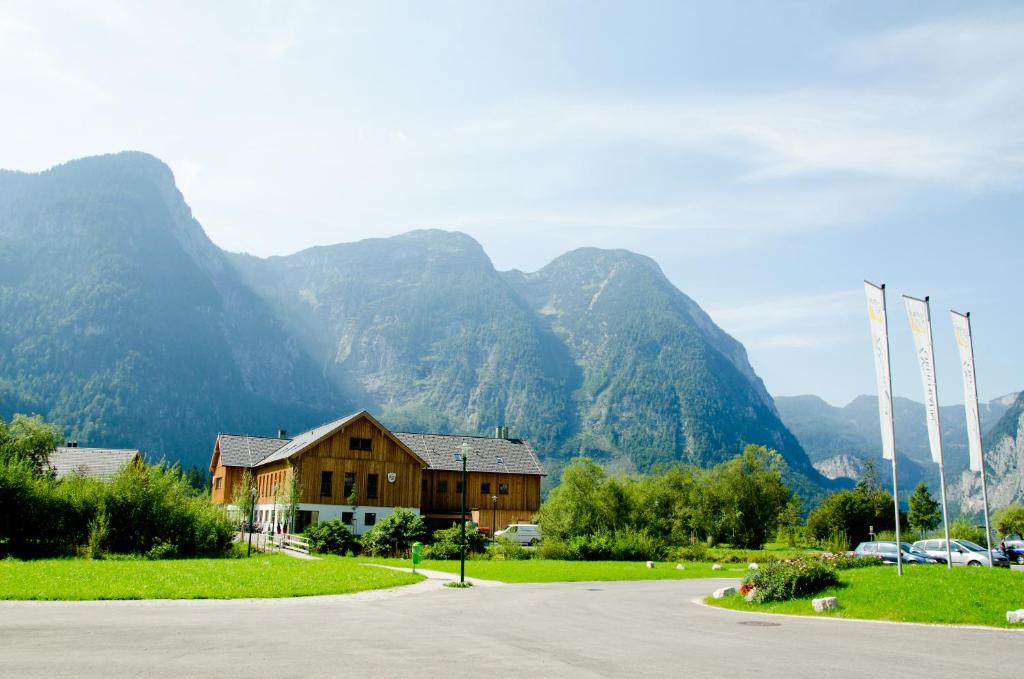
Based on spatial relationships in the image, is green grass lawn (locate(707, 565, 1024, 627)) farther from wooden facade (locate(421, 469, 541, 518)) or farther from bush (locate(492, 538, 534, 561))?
wooden facade (locate(421, 469, 541, 518))

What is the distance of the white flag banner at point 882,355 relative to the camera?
89.0 feet

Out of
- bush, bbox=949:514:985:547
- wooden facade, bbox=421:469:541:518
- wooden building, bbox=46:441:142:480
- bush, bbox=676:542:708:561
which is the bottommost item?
bush, bbox=676:542:708:561

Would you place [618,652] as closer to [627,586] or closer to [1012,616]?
[1012,616]

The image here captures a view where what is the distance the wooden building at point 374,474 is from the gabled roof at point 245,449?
95 mm

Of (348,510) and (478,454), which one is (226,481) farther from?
(478,454)

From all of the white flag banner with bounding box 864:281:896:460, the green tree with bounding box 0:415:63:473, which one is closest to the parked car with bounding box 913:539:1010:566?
the white flag banner with bounding box 864:281:896:460

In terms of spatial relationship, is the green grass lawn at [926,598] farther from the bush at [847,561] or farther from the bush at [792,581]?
the bush at [847,561]

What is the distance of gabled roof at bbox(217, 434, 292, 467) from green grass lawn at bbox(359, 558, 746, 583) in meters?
36.7

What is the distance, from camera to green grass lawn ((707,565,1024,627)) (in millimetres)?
20094

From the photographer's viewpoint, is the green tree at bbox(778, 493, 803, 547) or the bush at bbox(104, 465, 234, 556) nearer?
the bush at bbox(104, 465, 234, 556)

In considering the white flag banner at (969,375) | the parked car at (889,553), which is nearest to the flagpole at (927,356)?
the white flag banner at (969,375)

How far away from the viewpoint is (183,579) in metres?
26.2

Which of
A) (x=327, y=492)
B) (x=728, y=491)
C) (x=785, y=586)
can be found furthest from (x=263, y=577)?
(x=728, y=491)

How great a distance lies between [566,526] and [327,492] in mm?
21233
